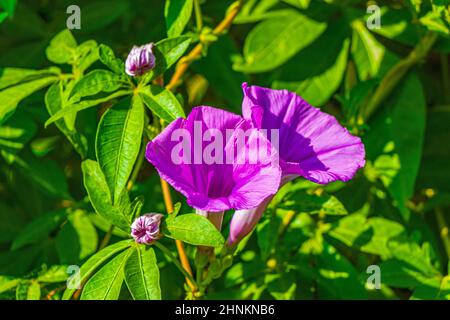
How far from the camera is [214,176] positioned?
1461 millimetres

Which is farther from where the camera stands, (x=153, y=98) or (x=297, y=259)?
(x=297, y=259)

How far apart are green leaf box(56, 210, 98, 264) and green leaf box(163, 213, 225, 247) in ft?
1.62

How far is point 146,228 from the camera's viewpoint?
4.74 ft

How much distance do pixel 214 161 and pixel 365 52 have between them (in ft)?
2.89

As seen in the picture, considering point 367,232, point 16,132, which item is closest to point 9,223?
point 16,132

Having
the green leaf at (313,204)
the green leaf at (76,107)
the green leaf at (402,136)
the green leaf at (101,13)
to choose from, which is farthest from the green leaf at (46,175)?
the green leaf at (402,136)

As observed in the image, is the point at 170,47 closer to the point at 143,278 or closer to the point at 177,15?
the point at 177,15

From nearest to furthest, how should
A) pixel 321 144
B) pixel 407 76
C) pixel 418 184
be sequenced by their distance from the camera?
pixel 321 144 → pixel 407 76 → pixel 418 184

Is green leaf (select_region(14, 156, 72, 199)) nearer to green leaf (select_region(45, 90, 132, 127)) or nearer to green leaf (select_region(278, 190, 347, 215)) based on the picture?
green leaf (select_region(45, 90, 132, 127))

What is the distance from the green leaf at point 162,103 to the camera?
150cm

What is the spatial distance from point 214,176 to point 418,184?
3.47 feet
